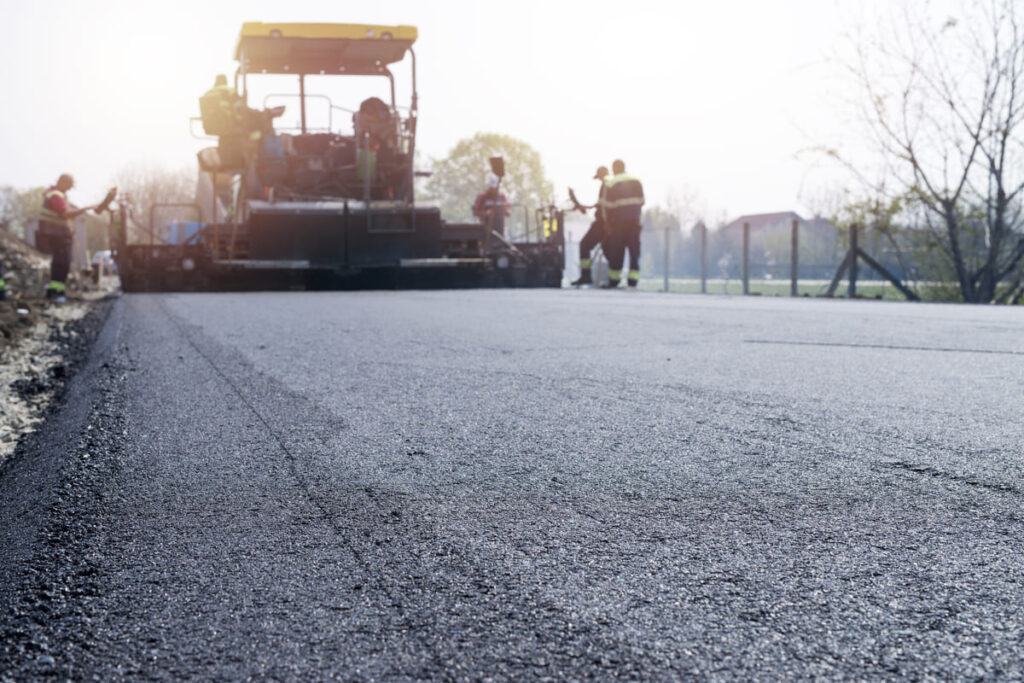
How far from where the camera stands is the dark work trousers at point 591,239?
1734cm

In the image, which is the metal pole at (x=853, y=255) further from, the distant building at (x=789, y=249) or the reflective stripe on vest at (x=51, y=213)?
the reflective stripe on vest at (x=51, y=213)

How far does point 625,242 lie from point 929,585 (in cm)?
1495

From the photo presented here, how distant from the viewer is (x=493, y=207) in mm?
16938

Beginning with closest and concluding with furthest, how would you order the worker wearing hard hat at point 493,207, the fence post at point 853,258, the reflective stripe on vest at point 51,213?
the reflective stripe on vest at point 51,213, the fence post at point 853,258, the worker wearing hard hat at point 493,207

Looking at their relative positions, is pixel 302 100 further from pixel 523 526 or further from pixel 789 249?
pixel 789 249

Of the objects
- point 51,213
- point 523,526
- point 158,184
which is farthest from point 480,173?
point 523,526

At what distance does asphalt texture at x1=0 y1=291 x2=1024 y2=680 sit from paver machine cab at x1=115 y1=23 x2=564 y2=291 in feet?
33.5

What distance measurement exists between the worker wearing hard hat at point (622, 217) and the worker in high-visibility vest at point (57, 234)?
26.1ft

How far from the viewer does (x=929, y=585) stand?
1.67 metres

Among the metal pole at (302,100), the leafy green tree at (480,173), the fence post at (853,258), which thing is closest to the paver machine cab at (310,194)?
the metal pole at (302,100)

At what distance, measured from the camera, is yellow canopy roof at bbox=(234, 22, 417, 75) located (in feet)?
46.4

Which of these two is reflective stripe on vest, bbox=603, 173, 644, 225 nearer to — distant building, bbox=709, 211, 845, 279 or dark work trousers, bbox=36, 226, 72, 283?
distant building, bbox=709, 211, 845, 279

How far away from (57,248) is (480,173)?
43.6 metres

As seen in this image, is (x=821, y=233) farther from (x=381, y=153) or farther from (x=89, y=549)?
(x=89, y=549)
